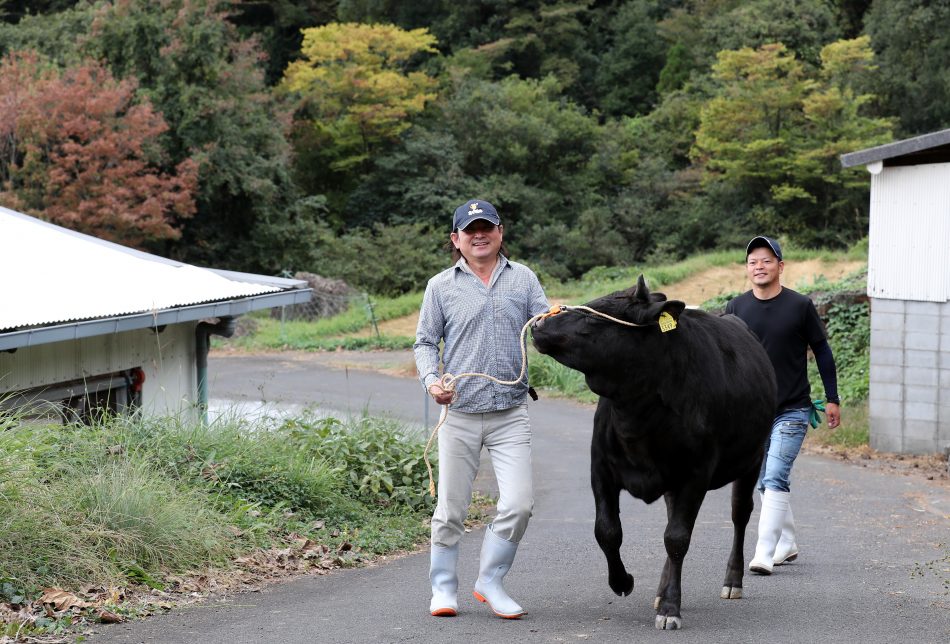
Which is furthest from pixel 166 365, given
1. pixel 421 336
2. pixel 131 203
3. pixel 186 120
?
pixel 186 120

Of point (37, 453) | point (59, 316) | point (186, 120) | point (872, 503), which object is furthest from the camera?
point (186, 120)

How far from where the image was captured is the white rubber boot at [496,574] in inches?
251

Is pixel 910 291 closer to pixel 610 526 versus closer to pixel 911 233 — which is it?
pixel 911 233

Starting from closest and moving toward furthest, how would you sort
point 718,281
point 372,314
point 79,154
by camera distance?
point 79,154
point 372,314
point 718,281

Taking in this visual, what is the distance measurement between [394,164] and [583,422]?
26.6 m

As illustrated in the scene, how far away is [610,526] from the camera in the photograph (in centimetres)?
636

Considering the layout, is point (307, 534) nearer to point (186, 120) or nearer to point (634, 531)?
point (634, 531)

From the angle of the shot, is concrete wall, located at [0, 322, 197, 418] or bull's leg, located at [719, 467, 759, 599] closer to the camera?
bull's leg, located at [719, 467, 759, 599]

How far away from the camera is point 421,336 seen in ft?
21.4

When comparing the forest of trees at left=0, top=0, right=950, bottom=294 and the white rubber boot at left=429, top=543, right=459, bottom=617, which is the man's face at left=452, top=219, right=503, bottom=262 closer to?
the white rubber boot at left=429, top=543, right=459, bottom=617

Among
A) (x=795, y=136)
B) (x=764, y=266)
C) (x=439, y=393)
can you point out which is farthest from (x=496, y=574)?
(x=795, y=136)

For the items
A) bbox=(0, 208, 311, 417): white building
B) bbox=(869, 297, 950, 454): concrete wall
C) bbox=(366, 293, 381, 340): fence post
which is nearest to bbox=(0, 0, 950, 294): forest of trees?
bbox=(366, 293, 381, 340): fence post

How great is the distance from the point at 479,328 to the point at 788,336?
2540 mm

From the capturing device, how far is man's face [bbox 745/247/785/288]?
768 cm
